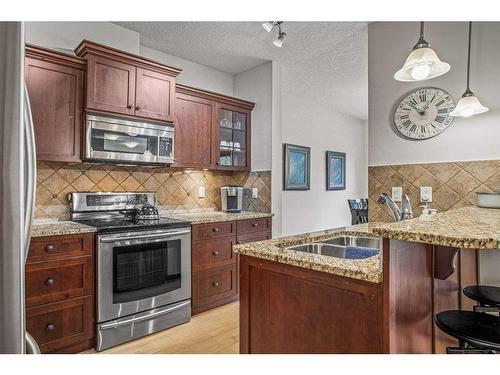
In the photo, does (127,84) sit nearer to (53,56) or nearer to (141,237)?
(53,56)

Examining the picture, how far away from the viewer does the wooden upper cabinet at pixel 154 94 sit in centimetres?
268

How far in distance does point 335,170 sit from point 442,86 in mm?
3499

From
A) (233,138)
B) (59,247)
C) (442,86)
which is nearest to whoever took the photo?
(59,247)

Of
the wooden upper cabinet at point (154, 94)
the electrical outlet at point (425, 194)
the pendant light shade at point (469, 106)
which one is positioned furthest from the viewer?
the wooden upper cabinet at point (154, 94)

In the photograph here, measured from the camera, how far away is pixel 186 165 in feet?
10.3

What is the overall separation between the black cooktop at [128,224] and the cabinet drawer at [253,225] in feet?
2.16

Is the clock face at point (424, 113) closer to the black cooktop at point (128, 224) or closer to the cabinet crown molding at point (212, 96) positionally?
the cabinet crown molding at point (212, 96)

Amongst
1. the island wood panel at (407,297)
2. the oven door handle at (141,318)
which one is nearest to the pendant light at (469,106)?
the island wood panel at (407,297)

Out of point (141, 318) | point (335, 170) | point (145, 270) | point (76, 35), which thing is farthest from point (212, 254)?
point (335, 170)

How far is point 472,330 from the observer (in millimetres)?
1165

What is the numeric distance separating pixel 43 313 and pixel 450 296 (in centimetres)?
241

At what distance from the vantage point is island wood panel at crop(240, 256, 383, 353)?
1033 mm
